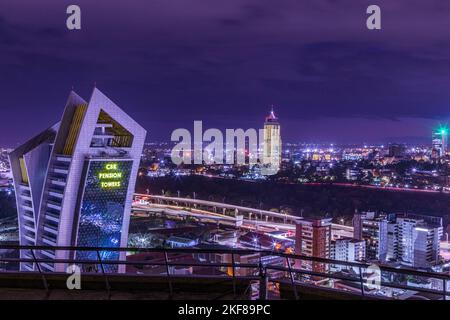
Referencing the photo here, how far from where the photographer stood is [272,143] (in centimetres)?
3128

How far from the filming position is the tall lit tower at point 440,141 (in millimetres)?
35409

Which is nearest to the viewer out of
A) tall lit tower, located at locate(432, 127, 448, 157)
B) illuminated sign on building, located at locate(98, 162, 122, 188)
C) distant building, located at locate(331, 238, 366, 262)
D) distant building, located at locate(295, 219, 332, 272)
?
illuminated sign on building, located at locate(98, 162, 122, 188)

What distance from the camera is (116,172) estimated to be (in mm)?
9055

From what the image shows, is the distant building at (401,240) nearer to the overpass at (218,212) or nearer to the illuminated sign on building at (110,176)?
the overpass at (218,212)

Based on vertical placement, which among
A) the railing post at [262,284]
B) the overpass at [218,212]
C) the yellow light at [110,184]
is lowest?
the overpass at [218,212]

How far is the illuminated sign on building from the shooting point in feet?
29.2

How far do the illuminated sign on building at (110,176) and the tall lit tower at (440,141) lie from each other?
99.4 ft

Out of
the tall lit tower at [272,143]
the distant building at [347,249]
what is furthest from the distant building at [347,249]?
the tall lit tower at [272,143]

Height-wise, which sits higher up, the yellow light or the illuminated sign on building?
the illuminated sign on building

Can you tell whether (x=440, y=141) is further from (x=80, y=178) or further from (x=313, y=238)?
(x=80, y=178)

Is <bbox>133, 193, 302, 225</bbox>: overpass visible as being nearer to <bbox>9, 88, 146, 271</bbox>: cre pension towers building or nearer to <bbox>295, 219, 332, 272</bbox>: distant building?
<bbox>295, 219, 332, 272</bbox>: distant building

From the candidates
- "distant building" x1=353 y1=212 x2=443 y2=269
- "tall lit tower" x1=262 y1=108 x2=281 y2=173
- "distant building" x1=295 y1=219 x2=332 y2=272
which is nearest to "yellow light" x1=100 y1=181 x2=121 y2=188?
"distant building" x1=295 y1=219 x2=332 y2=272

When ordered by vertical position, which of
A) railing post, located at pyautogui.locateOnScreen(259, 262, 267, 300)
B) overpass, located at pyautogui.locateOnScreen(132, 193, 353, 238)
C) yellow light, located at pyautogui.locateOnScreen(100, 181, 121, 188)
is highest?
railing post, located at pyautogui.locateOnScreen(259, 262, 267, 300)
